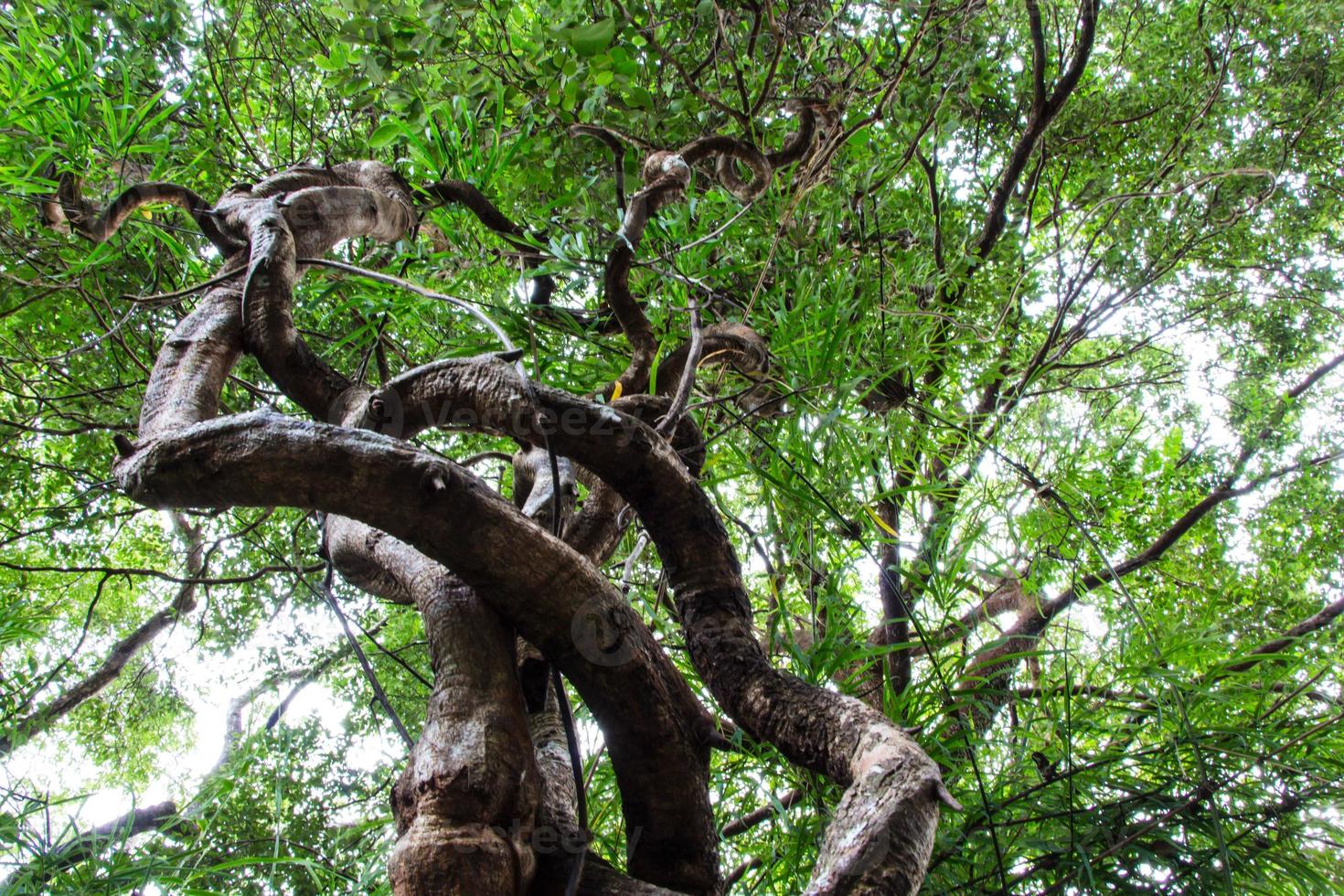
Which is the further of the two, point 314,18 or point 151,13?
point 314,18

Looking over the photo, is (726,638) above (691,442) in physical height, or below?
below

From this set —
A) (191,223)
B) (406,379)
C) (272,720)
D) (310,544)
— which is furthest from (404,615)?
(406,379)

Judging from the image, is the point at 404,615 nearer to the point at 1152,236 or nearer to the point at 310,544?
the point at 310,544

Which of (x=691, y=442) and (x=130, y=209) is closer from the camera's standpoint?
(x=691, y=442)

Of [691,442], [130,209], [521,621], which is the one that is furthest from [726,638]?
[130,209]

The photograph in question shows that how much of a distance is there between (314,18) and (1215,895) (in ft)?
10.9

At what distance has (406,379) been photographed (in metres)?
1.16

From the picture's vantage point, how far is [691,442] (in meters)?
1.36

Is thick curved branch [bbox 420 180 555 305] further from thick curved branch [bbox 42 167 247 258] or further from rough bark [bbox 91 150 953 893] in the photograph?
rough bark [bbox 91 150 953 893]

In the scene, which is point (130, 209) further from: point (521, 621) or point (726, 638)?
point (726, 638)

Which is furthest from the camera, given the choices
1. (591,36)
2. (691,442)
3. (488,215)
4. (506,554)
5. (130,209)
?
(488,215)

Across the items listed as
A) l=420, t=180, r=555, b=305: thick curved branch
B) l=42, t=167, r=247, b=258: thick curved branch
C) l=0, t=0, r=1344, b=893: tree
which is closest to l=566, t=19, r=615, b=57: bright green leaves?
l=0, t=0, r=1344, b=893: tree

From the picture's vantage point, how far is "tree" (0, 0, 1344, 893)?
92 cm

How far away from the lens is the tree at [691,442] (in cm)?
92
